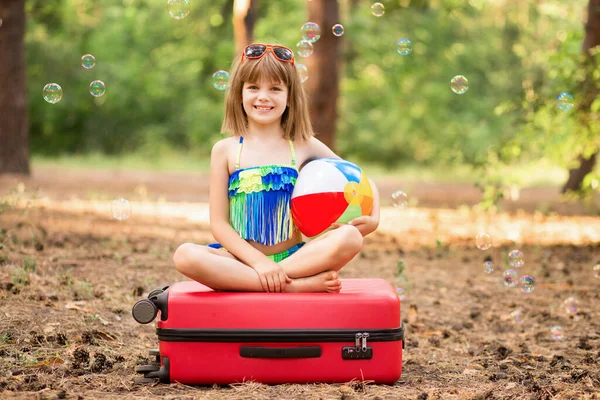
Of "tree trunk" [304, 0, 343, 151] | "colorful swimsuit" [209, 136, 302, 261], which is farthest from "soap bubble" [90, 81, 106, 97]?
"tree trunk" [304, 0, 343, 151]

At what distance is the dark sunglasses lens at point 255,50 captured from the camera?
378 centimetres

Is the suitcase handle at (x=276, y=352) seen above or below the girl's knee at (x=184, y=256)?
below

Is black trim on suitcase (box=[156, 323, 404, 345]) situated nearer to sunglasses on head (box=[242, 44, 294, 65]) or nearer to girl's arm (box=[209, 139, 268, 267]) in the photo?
girl's arm (box=[209, 139, 268, 267])

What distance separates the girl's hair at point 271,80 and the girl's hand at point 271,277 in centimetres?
75

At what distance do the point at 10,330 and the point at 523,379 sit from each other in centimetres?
258

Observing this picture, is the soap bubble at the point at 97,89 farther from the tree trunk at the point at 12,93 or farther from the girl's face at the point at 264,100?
the tree trunk at the point at 12,93

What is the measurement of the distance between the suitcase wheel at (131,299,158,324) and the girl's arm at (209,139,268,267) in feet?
1.55

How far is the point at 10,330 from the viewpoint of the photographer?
4047mm

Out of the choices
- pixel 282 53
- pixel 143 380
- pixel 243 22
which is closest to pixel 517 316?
pixel 282 53

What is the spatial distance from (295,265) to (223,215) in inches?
17.3

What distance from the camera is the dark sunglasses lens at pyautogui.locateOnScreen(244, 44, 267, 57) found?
3775 millimetres

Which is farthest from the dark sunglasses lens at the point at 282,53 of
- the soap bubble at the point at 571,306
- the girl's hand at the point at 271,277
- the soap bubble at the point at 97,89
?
the soap bubble at the point at 571,306

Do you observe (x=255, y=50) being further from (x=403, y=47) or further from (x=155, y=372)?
(x=403, y=47)

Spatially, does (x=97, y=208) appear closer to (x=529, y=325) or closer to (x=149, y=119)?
(x=529, y=325)
